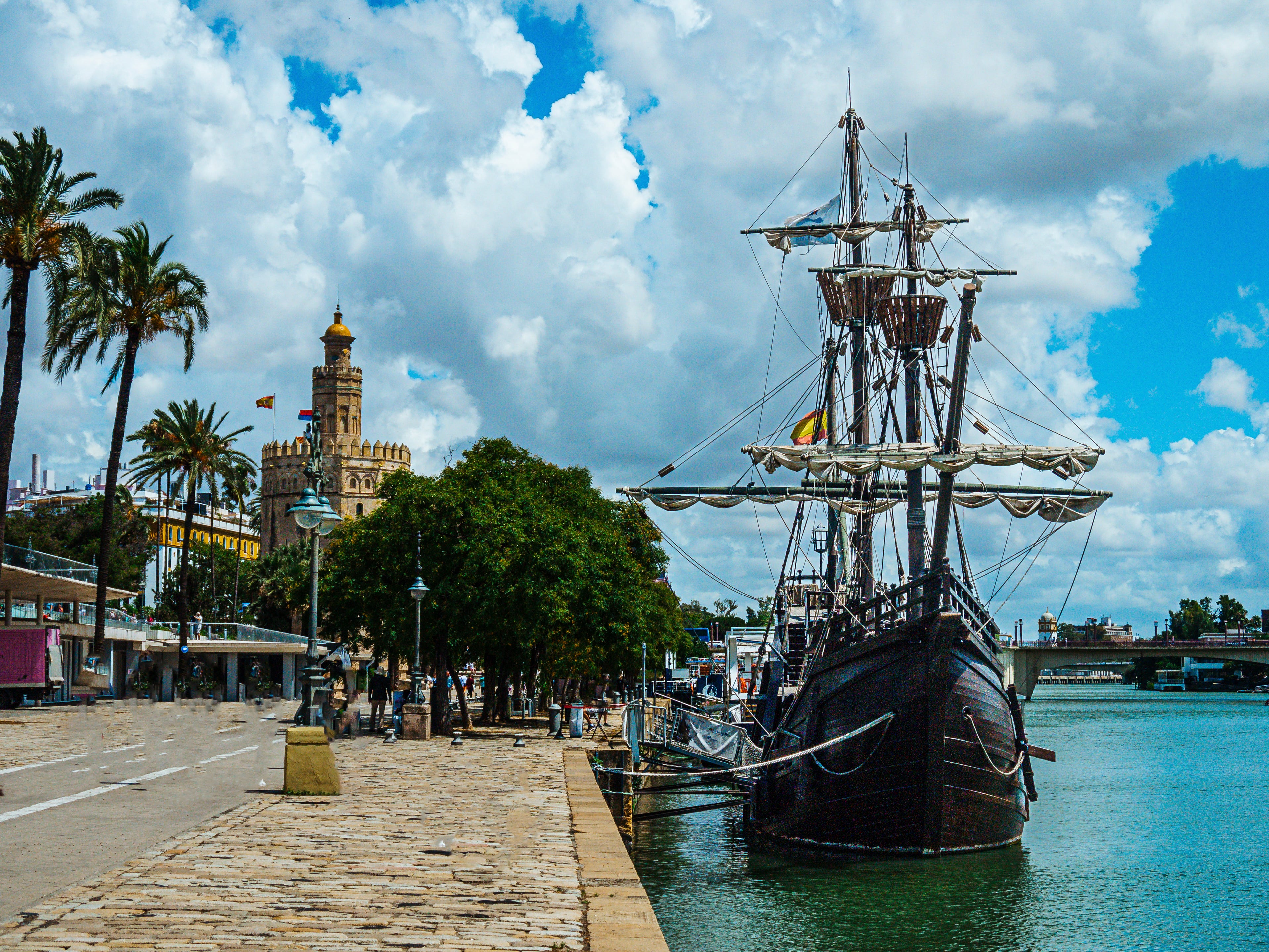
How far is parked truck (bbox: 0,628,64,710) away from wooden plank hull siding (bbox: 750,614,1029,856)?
27630 mm

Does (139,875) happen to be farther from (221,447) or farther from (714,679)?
(714,679)

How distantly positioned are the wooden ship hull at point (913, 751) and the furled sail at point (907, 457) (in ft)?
17.2

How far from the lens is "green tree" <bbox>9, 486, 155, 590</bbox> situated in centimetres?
8994

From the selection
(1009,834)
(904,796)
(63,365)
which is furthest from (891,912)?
(63,365)

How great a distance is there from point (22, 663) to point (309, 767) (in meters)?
28.7

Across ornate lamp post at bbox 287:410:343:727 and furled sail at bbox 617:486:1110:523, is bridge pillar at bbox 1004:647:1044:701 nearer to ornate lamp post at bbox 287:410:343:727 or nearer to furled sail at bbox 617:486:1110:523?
furled sail at bbox 617:486:1110:523

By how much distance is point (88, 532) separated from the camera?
→ 320 feet

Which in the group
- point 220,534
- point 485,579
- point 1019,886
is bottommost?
point 1019,886

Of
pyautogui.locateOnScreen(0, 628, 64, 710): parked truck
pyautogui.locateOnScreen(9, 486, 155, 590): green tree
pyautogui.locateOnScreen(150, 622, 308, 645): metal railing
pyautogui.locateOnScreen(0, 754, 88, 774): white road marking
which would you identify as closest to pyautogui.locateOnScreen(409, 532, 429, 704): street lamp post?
pyautogui.locateOnScreen(0, 754, 88, 774): white road marking

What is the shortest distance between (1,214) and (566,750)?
2222 centimetres

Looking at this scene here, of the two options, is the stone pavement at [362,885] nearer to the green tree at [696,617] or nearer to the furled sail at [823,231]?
the furled sail at [823,231]

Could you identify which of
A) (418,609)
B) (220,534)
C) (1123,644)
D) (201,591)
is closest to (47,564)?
(418,609)

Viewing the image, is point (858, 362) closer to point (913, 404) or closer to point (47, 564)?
point (913, 404)

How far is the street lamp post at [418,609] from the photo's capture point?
29.2m
